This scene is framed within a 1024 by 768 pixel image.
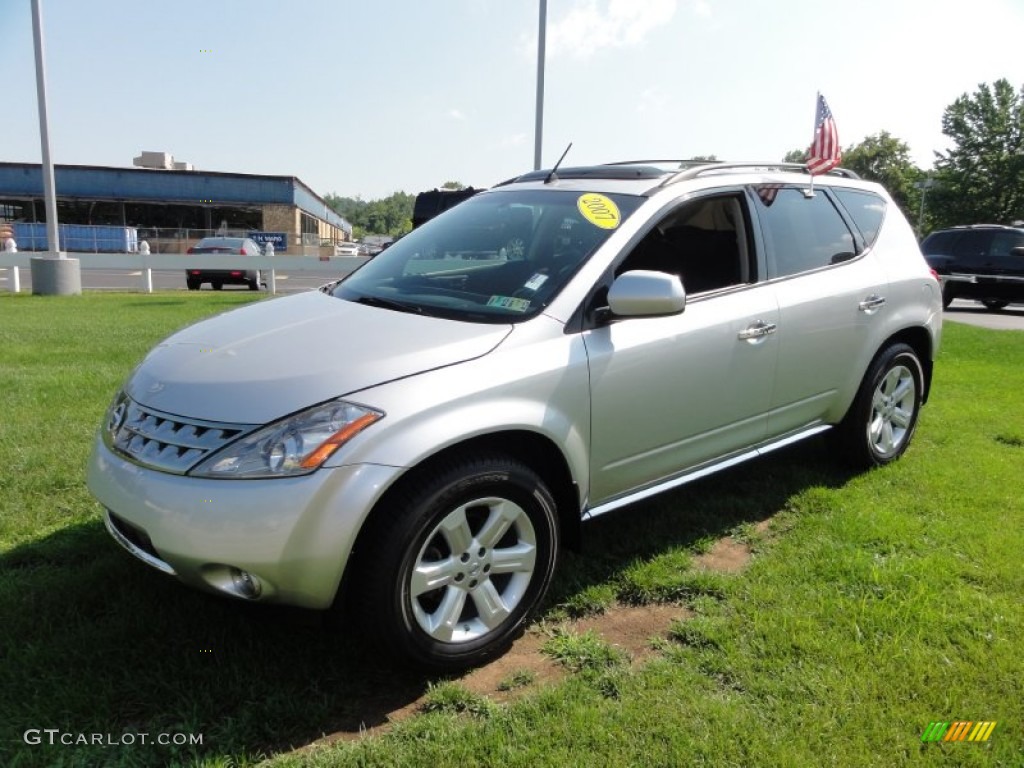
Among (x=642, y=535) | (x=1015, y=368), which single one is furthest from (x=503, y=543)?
(x=1015, y=368)

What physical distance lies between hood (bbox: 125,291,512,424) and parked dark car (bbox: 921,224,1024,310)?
15.0 meters

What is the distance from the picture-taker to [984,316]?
15469 millimetres

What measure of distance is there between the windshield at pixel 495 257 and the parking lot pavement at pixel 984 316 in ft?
38.9

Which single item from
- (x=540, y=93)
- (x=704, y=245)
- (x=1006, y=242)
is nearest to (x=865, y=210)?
(x=704, y=245)

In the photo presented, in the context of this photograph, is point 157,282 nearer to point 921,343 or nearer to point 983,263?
point 983,263

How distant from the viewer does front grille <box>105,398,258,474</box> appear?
7.82 ft

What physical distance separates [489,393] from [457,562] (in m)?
0.58

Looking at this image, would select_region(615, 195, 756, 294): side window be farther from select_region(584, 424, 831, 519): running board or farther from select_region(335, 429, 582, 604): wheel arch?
select_region(335, 429, 582, 604): wheel arch

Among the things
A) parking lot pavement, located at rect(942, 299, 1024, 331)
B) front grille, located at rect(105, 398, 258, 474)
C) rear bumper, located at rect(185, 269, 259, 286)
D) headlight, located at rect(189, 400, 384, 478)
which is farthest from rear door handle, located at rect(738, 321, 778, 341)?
rear bumper, located at rect(185, 269, 259, 286)

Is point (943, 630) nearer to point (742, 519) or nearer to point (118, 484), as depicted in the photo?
point (742, 519)

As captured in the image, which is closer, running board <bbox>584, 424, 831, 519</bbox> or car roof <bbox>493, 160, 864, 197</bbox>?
running board <bbox>584, 424, 831, 519</bbox>

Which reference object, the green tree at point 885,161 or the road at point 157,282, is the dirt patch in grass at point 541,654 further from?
the green tree at point 885,161

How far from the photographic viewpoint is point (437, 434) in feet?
8.02

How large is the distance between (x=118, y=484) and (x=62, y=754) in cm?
81
